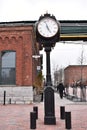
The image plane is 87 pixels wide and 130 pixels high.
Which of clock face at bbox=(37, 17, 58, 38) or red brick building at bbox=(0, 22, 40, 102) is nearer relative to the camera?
clock face at bbox=(37, 17, 58, 38)

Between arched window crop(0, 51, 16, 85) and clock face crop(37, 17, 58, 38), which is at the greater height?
clock face crop(37, 17, 58, 38)

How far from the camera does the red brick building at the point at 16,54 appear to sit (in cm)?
3108

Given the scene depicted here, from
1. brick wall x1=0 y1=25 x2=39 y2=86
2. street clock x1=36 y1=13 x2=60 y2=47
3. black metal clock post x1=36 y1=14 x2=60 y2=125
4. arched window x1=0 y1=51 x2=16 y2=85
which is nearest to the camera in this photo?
black metal clock post x1=36 y1=14 x2=60 y2=125

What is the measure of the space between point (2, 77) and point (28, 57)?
105 inches

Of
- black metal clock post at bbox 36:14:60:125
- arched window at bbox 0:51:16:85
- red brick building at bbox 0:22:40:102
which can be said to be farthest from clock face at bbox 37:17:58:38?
arched window at bbox 0:51:16:85

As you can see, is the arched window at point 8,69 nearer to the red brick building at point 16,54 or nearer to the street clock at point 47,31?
the red brick building at point 16,54

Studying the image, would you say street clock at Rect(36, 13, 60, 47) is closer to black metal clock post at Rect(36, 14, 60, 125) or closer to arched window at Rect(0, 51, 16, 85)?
black metal clock post at Rect(36, 14, 60, 125)

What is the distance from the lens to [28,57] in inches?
1227

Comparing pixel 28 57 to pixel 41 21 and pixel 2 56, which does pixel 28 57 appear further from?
pixel 41 21

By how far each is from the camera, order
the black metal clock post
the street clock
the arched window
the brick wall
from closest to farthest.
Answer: the black metal clock post
the street clock
the brick wall
the arched window

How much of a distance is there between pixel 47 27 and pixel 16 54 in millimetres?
16331

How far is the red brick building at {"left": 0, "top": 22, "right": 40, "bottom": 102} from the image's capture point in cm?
3108

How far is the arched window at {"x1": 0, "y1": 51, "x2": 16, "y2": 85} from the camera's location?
103ft

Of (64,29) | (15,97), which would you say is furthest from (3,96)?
(64,29)
